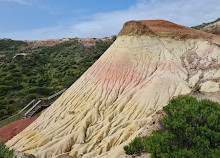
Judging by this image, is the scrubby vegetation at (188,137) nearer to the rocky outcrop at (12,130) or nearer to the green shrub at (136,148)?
the green shrub at (136,148)

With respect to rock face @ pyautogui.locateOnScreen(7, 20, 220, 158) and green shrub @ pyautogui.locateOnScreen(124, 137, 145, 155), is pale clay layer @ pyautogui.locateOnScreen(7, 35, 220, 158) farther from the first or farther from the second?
green shrub @ pyautogui.locateOnScreen(124, 137, 145, 155)

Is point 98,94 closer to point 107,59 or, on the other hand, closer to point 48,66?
point 107,59

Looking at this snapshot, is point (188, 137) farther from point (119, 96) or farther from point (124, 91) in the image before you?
point (124, 91)

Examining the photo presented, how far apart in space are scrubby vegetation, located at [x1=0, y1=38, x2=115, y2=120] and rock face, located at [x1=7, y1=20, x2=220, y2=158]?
52.3 feet

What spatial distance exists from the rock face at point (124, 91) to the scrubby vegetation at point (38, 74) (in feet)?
52.3

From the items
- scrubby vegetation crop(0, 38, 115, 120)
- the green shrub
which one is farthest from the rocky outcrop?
the green shrub

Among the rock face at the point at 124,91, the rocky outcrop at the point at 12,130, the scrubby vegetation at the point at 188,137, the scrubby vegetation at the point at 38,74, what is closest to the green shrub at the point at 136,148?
the scrubby vegetation at the point at 188,137

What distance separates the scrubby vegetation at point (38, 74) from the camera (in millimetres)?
32197

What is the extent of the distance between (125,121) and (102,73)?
691 centimetres

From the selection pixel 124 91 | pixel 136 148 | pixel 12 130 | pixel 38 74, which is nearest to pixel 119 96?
pixel 124 91

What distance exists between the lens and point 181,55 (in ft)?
73.7

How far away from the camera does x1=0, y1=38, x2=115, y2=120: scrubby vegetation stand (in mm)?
32197

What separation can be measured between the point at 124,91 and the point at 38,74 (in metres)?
33.2

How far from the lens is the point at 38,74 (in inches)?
1730
